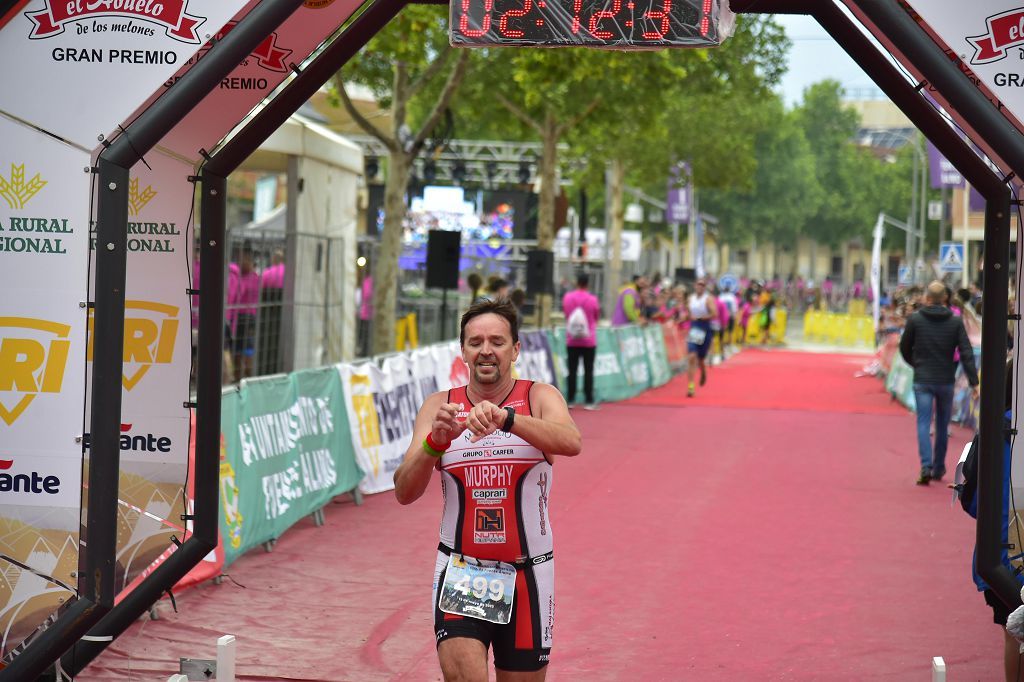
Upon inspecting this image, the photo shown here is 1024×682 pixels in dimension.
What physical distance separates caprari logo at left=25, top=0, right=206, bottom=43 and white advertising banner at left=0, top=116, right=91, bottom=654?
1.48 ft

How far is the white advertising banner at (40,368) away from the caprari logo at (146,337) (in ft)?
3.97

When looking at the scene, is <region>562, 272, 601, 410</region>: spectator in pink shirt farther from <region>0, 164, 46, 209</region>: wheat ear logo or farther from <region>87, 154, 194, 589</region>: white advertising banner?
<region>0, 164, 46, 209</region>: wheat ear logo

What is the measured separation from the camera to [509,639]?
16.0 ft

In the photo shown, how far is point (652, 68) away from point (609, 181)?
859 inches

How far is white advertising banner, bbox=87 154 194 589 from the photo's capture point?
715 centimetres

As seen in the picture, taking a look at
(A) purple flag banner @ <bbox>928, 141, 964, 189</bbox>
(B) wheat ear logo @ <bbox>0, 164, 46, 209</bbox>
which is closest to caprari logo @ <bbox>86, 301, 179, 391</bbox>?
(B) wheat ear logo @ <bbox>0, 164, 46, 209</bbox>

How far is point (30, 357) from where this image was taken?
5.90m

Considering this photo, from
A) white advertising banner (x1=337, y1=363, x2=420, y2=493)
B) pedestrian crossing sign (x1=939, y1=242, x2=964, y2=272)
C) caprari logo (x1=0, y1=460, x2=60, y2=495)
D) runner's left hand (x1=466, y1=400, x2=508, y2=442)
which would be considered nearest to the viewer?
runner's left hand (x1=466, y1=400, x2=508, y2=442)

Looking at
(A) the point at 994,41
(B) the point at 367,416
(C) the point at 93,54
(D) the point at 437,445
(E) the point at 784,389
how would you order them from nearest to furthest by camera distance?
1. (D) the point at 437,445
2. (A) the point at 994,41
3. (C) the point at 93,54
4. (B) the point at 367,416
5. (E) the point at 784,389

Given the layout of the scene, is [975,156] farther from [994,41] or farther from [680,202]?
[680,202]

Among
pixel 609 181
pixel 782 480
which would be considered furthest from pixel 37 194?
pixel 609 181

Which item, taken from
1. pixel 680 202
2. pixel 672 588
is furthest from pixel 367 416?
pixel 680 202

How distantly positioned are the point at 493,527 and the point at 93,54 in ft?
8.81

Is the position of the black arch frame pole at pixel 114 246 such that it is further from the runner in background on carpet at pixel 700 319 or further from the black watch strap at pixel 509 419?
the runner in background on carpet at pixel 700 319
